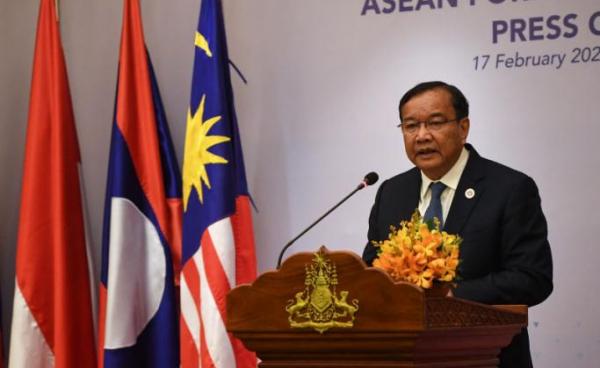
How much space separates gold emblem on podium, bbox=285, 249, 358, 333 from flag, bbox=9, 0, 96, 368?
267 centimetres

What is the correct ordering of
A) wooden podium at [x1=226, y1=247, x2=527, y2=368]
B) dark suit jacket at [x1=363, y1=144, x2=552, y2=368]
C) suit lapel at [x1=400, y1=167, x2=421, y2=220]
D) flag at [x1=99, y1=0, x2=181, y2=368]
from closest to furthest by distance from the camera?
1. wooden podium at [x1=226, y1=247, x2=527, y2=368]
2. dark suit jacket at [x1=363, y1=144, x2=552, y2=368]
3. suit lapel at [x1=400, y1=167, x2=421, y2=220]
4. flag at [x1=99, y1=0, x2=181, y2=368]

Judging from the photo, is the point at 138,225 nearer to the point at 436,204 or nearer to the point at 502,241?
the point at 436,204

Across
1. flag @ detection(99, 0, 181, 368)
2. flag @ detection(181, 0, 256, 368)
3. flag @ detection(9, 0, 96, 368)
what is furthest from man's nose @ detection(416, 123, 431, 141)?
flag @ detection(9, 0, 96, 368)

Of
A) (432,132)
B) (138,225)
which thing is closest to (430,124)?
(432,132)

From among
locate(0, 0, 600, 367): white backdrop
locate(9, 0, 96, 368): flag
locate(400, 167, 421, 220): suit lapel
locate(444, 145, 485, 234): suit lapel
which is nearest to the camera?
locate(444, 145, 485, 234): suit lapel

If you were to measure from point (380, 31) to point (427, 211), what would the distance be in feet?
5.53

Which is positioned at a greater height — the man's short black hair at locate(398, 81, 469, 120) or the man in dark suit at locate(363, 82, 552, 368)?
the man's short black hair at locate(398, 81, 469, 120)

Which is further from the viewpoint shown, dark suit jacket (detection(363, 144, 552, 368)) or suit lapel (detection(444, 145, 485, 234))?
suit lapel (detection(444, 145, 485, 234))

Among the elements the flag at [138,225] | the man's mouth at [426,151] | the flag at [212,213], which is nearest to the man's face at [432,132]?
the man's mouth at [426,151]

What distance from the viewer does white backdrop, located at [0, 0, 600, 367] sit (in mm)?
4266

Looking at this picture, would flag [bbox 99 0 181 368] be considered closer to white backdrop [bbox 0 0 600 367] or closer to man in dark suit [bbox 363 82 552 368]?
white backdrop [bbox 0 0 600 367]

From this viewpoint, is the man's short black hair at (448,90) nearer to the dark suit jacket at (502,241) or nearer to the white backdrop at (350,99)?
the dark suit jacket at (502,241)

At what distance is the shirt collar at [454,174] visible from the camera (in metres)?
3.21

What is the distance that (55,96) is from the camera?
187 inches
